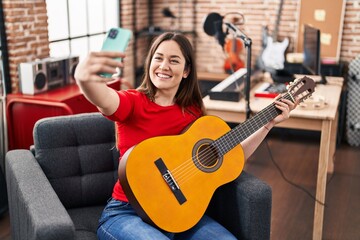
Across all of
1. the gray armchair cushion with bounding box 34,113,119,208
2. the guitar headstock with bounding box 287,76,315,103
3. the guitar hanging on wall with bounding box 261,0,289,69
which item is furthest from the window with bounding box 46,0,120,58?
the guitar headstock with bounding box 287,76,315,103

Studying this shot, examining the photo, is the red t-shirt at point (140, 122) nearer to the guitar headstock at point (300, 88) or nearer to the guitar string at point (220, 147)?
the guitar string at point (220, 147)

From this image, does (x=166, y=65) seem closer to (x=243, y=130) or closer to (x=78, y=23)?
(x=243, y=130)

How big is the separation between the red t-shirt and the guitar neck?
20 centimetres

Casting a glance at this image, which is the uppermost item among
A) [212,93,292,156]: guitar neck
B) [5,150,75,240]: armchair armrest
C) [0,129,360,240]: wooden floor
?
[212,93,292,156]: guitar neck

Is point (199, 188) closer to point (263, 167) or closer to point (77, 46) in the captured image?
point (263, 167)

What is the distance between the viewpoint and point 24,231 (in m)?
1.80

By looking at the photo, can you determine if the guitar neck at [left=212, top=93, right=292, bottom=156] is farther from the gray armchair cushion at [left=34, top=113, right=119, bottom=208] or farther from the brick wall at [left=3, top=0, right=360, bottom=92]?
the brick wall at [left=3, top=0, right=360, bottom=92]

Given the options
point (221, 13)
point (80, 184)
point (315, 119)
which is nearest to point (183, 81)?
point (80, 184)

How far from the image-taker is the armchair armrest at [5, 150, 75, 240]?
1528mm

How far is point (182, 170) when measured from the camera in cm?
189

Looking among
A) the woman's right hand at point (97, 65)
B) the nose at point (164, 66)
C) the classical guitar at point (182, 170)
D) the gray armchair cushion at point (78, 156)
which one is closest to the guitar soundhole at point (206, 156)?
the classical guitar at point (182, 170)

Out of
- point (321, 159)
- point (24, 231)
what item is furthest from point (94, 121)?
point (321, 159)

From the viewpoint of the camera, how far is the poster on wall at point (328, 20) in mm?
4688

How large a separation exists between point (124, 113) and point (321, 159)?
1.44m
